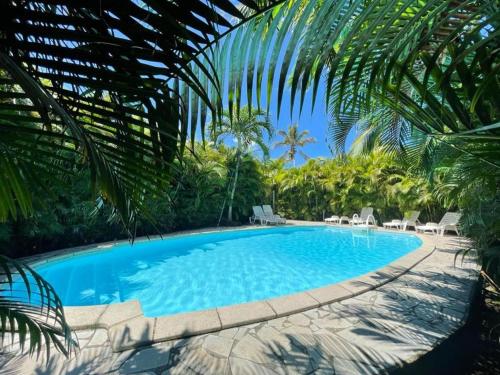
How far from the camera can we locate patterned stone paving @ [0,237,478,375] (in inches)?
108

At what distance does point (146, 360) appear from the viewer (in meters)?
2.86

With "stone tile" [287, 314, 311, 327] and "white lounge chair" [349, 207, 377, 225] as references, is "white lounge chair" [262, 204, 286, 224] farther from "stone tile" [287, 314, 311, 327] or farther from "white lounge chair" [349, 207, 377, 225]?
"stone tile" [287, 314, 311, 327]

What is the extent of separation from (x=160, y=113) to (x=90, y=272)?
8.72 m

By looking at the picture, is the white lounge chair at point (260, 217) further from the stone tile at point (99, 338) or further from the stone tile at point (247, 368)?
the stone tile at point (247, 368)

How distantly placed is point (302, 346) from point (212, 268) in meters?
5.55

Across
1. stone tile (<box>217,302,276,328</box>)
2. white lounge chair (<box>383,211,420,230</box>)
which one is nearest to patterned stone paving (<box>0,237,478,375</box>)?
stone tile (<box>217,302,276,328</box>)

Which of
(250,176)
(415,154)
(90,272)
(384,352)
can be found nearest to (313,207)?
(250,176)

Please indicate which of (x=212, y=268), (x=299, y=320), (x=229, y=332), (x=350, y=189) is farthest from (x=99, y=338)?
(x=350, y=189)

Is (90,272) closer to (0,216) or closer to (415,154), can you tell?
(0,216)

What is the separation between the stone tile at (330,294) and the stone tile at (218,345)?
1722 mm

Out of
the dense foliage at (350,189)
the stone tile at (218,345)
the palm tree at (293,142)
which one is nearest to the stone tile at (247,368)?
the stone tile at (218,345)

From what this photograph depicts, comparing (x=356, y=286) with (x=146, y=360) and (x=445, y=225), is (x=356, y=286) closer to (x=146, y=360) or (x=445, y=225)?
(x=146, y=360)

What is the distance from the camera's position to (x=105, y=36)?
73 cm

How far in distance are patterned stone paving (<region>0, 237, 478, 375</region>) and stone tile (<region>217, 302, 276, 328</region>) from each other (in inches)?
4.1
